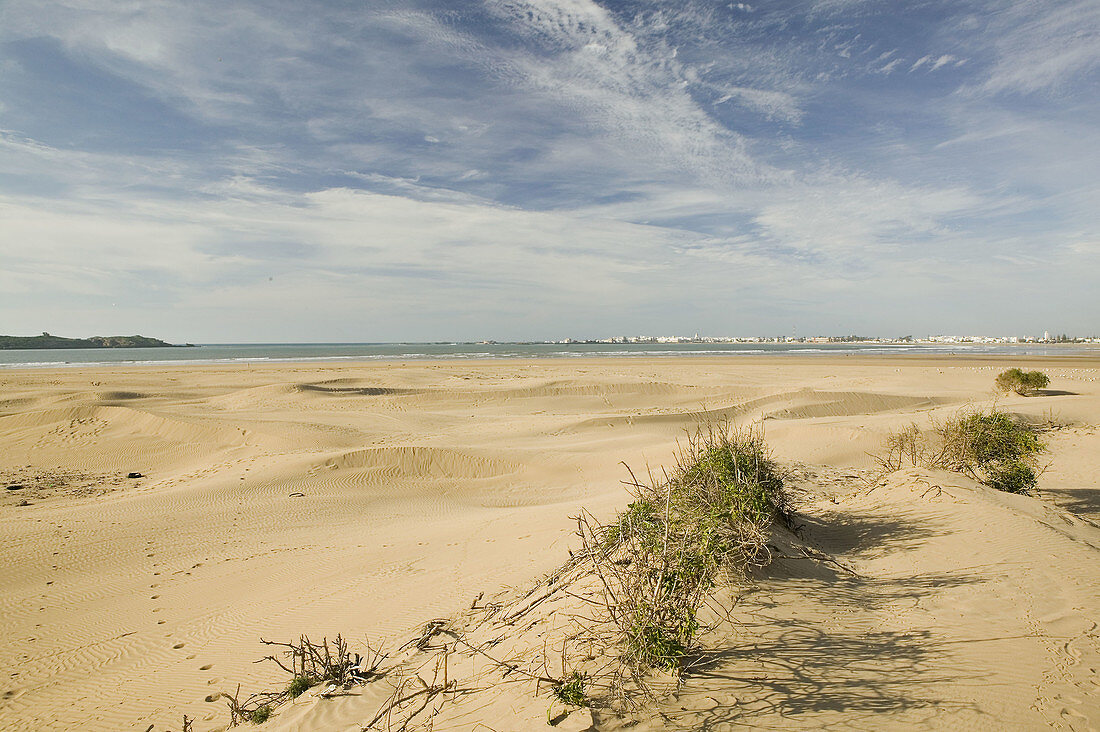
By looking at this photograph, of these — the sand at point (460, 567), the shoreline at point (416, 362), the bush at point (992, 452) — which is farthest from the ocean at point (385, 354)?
the bush at point (992, 452)

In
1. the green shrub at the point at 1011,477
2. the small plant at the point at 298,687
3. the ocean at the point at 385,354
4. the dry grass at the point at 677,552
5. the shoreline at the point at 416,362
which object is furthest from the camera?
the ocean at the point at 385,354

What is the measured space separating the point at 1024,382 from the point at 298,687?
2569 cm

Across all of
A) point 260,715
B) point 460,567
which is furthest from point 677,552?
point 460,567

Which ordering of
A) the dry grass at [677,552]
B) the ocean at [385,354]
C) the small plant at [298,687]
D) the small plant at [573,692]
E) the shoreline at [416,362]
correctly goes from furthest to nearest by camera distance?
the ocean at [385,354]
the shoreline at [416,362]
the small plant at [298,687]
the dry grass at [677,552]
the small plant at [573,692]

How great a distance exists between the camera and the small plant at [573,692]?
109 inches

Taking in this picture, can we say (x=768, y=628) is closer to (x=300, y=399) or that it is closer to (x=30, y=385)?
(x=300, y=399)

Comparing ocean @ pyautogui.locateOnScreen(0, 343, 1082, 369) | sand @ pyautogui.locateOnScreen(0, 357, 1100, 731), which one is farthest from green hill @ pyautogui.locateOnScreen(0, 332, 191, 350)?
sand @ pyautogui.locateOnScreen(0, 357, 1100, 731)

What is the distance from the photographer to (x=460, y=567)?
6.73m

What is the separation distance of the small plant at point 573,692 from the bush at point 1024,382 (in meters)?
24.8

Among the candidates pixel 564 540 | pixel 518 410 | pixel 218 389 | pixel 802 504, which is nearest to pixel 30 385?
pixel 218 389

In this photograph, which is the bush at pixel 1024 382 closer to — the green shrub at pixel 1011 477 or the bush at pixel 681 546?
the green shrub at pixel 1011 477

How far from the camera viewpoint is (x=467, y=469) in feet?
43.8

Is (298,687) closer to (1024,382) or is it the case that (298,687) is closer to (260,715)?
(260,715)

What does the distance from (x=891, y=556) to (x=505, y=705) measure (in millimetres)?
4278
